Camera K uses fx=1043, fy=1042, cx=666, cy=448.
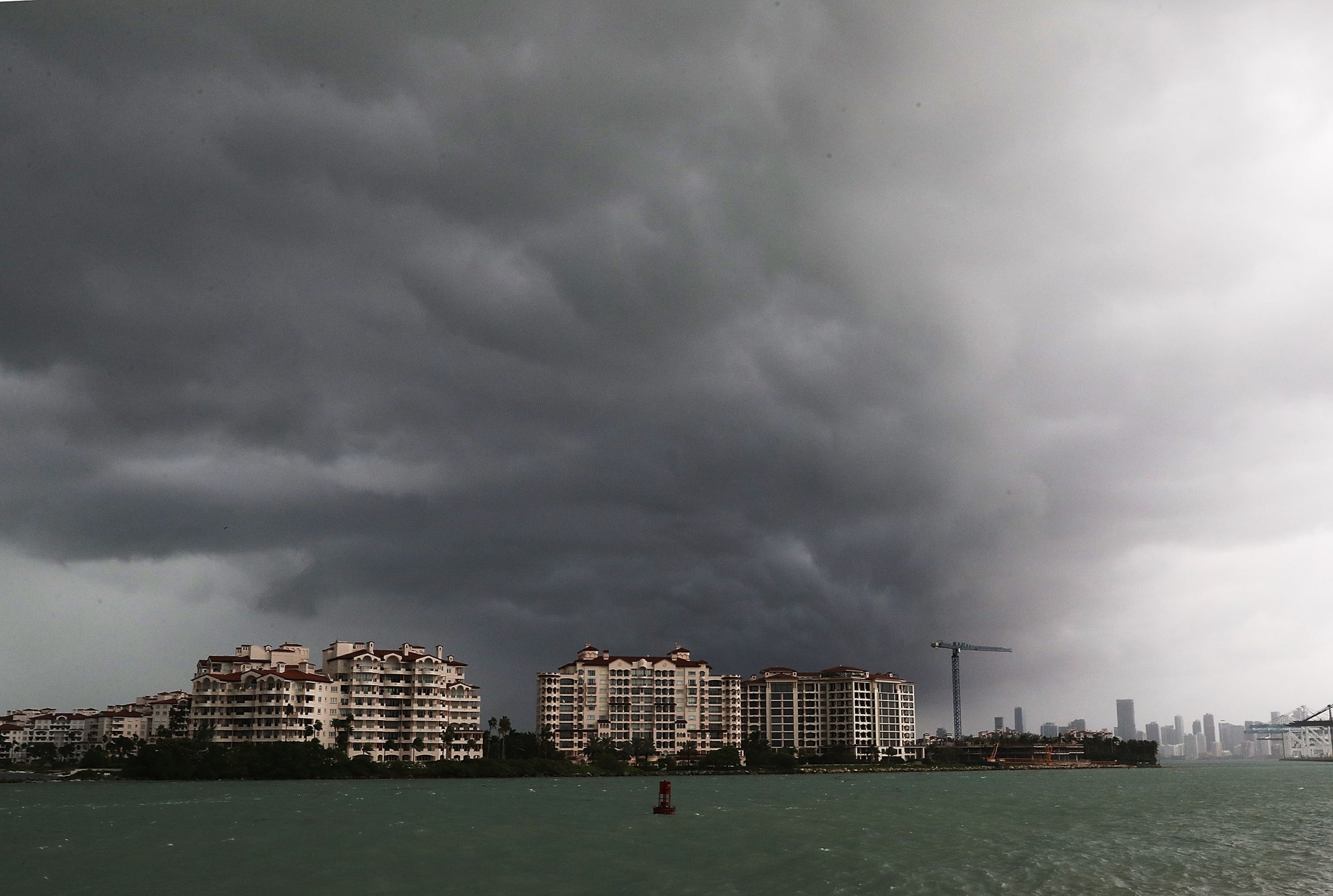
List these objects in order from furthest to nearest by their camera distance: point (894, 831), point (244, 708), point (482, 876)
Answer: point (244, 708) → point (894, 831) → point (482, 876)

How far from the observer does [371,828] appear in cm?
4716

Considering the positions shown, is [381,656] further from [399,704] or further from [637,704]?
[637,704]

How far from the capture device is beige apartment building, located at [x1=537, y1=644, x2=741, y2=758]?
15975cm

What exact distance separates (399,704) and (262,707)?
55.2 ft

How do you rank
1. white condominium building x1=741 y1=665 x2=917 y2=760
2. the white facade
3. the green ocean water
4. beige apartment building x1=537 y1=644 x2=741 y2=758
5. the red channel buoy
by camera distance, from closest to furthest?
the green ocean water, the red channel buoy, the white facade, beige apartment building x1=537 y1=644 x2=741 y2=758, white condominium building x1=741 y1=665 x2=917 y2=760

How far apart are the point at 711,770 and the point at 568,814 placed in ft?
303

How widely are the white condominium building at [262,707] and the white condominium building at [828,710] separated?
3273 inches

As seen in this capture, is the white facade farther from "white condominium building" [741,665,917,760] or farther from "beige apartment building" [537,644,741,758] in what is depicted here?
"white condominium building" [741,665,917,760]

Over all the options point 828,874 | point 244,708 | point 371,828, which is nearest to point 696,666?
point 244,708

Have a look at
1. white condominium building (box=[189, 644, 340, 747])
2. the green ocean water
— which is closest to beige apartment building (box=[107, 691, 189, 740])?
white condominium building (box=[189, 644, 340, 747])

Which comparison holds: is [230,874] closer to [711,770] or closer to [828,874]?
[828,874]

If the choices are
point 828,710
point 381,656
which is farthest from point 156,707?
point 828,710

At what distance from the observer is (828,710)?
18100 centimetres

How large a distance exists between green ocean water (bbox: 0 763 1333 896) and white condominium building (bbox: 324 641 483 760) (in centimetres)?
4352
